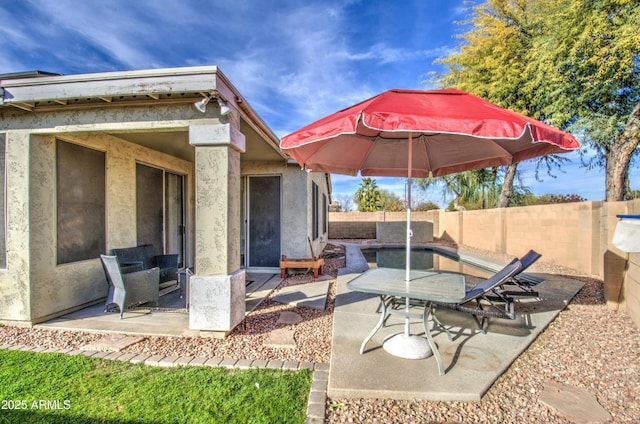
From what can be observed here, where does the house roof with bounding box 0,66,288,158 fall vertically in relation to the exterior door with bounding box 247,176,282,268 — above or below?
above

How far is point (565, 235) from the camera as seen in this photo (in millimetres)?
8195

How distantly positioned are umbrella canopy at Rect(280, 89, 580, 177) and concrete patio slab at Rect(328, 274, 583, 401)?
1.97 meters

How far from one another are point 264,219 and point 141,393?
17.1ft

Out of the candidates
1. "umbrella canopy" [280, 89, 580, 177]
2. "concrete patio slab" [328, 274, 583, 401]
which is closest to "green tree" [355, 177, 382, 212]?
"concrete patio slab" [328, 274, 583, 401]

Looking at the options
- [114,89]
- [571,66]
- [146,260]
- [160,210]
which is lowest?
[146,260]

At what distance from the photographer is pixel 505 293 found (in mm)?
4098

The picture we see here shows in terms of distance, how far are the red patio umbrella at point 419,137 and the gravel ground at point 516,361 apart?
958mm

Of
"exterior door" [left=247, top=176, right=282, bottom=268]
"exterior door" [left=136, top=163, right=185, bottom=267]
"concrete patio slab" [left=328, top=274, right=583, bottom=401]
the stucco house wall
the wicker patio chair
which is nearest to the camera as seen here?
"concrete patio slab" [left=328, top=274, right=583, bottom=401]

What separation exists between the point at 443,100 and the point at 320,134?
1.18 meters

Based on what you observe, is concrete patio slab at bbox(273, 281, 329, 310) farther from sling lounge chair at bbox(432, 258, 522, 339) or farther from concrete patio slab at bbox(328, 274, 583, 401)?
sling lounge chair at bbox(432, 258, 522, 339)

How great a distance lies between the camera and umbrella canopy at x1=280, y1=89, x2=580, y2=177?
229cm

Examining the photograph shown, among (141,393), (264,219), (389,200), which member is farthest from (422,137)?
(389,200)

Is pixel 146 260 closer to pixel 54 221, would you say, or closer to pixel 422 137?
pixel 54 221

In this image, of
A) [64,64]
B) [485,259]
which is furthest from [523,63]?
[64,64]
